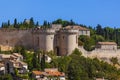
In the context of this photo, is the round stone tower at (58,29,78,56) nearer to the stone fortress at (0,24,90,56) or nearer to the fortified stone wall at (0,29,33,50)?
the stone fortress at (0,24,90,56)

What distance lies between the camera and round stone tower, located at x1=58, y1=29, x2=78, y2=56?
62.7m

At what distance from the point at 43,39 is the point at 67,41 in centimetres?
220

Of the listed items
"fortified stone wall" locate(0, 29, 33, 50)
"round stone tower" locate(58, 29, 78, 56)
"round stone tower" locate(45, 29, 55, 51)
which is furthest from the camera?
"fortified stone wall" locate(0, 29, 33, 50)

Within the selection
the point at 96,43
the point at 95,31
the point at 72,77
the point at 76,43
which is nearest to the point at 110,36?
the point at 95,31

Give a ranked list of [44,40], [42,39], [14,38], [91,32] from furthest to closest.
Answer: [91,32]
[14,38]
[42,39]
[44,40]

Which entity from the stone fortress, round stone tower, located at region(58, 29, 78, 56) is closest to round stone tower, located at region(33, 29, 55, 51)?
the stone fortress

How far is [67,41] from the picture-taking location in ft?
206

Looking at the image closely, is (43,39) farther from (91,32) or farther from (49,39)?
(91,32)

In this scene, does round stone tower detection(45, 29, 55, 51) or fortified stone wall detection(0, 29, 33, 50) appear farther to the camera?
fortified stone wall detection(0, 29, 33, 50)

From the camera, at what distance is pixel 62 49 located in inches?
2486

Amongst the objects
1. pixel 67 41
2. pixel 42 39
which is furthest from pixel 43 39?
pixel 67 41

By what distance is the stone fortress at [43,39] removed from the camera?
62.7 metres

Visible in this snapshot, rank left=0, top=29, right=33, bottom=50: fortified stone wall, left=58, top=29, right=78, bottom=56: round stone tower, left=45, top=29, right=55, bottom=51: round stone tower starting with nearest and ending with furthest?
left=45, top=29, right=55, bottom=51: round stone tower → left=58, top=29, right=78, bottom=56: round stone tower → left=0, top=29, right=33, bottom=50: fortified stone wall

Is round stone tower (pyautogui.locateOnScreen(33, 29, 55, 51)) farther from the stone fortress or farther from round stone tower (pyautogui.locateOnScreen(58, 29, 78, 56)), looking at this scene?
round stone tower (pyautogui.locateOnScreen(58, 29, 78, 56))
